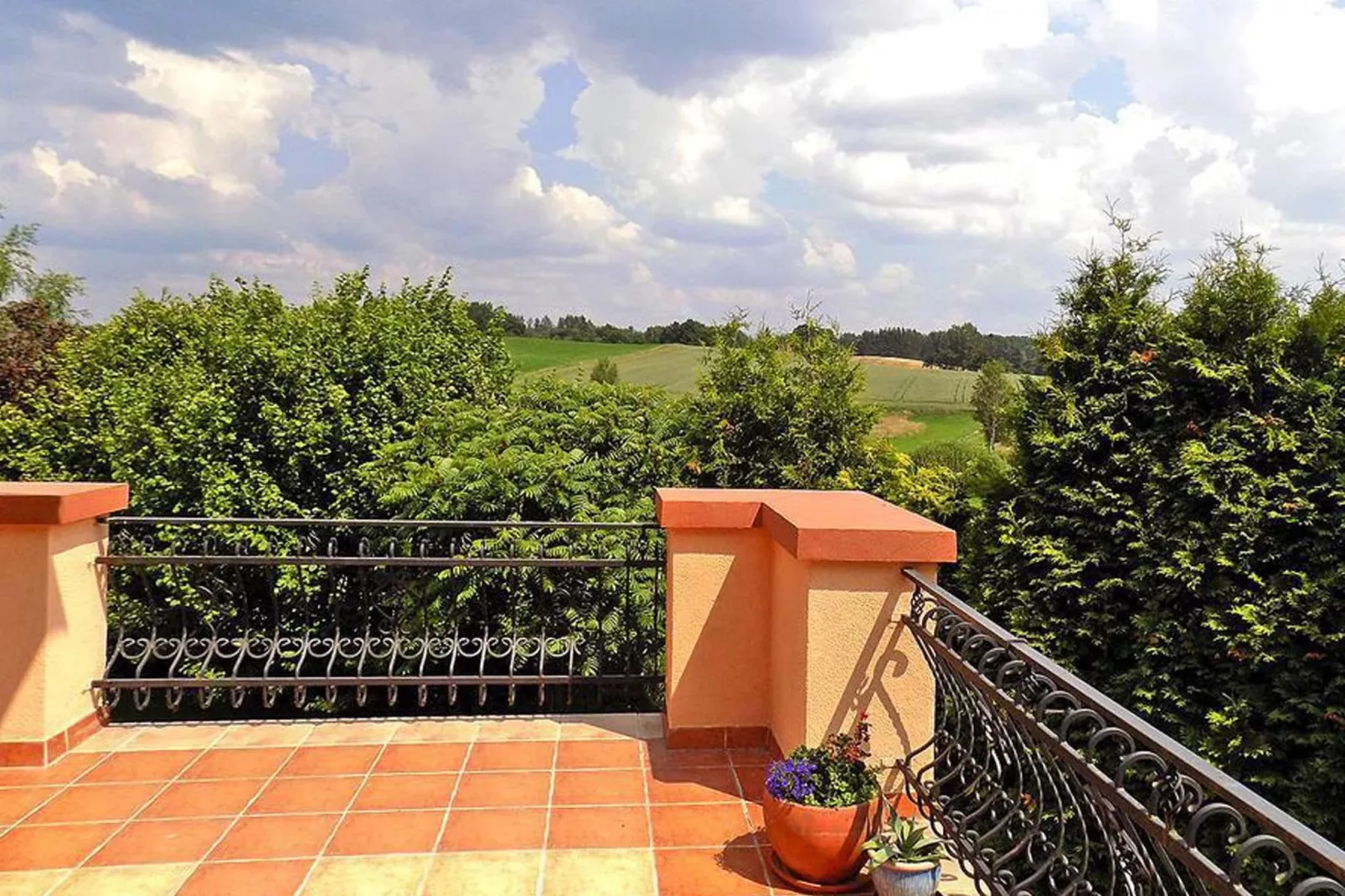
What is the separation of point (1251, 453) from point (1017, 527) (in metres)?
1.36

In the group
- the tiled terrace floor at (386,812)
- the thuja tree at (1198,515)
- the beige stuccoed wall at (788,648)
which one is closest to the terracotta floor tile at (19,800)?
the tiled terrace floor at (386,812)

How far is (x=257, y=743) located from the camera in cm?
390

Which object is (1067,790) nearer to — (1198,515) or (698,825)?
(698,825)

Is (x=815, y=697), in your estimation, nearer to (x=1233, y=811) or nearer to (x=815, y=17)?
(x=1233, y=811)

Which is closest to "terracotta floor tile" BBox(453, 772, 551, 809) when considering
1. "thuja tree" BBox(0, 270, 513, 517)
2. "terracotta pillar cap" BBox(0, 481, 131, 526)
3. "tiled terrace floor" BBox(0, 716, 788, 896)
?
"tiled terrace floor" BBox(0, 716, 788, 896)

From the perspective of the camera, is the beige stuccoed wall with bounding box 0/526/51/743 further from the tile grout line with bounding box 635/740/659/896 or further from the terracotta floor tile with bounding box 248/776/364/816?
the tile grout line with bounding box 635/740/659/896

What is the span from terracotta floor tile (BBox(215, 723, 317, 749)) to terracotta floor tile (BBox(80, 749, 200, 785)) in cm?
17

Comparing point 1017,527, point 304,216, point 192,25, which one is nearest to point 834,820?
point 1017,527

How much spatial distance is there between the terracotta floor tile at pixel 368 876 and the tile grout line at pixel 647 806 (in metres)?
0.78

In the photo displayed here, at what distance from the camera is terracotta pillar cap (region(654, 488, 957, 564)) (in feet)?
9.99

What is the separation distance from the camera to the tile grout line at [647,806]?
9.60 ft

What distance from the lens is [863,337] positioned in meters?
8.61

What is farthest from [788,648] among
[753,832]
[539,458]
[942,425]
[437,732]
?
[942,425]

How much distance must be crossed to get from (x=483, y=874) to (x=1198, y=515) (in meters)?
4.33
